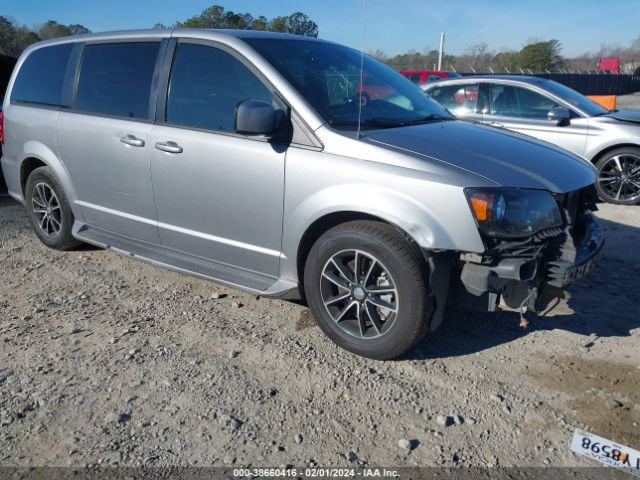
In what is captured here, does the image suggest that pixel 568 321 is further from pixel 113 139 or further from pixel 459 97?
pixel 459 97

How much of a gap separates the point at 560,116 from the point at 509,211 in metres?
4.73

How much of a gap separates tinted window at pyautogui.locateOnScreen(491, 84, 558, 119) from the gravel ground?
3638 millimetres

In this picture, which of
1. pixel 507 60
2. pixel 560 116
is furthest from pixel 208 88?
pixel 507 60

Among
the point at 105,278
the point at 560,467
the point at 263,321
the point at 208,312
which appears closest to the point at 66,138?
the point at 105,278

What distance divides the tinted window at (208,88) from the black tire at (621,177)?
5153 mm

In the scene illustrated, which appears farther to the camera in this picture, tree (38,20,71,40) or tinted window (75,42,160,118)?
tree (38,20,71,40)

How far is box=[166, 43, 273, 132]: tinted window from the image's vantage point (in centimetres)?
371

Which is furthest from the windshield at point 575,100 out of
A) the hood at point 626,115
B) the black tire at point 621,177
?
the black tire at point 621,177

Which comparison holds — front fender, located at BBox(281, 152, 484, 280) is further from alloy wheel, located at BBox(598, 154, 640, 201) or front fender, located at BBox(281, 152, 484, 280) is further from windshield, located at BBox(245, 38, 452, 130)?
alloy wheel, located at BBox(598, 154, 640, 201)

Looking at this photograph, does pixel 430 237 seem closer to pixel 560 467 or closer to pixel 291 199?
pixel 291 199

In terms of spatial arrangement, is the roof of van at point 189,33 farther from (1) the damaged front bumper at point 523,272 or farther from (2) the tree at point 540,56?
(2) the tree at point 540,56

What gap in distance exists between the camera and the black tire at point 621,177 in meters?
6.98

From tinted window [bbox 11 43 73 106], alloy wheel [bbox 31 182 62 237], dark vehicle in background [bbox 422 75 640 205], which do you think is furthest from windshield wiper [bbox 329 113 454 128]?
dark vehicle in background [bbox 422 75 640 205]

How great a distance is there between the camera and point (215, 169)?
3.71 m
